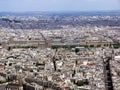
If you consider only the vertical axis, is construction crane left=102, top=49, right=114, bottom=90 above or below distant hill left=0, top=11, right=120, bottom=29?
above

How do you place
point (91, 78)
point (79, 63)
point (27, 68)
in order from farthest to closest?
point (79, 63)
point (27, 68)
point (91, 78)

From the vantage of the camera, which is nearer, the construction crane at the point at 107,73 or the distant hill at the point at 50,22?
the construction crane at the point at 107,73

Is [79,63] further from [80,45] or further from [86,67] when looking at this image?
[80,45]

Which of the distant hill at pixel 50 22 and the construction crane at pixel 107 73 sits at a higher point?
the construction crane at pixel 107 73

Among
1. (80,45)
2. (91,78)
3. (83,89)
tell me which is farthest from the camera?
(80,45)

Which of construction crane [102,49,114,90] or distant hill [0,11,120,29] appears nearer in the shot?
construction crane [102,49,114,90]

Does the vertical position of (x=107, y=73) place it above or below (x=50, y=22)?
above

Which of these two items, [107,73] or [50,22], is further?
[50,22]

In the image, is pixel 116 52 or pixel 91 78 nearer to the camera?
pixel 91 78

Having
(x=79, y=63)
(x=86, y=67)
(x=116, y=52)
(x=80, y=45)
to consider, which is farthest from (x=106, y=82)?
(x=80, y=45)
